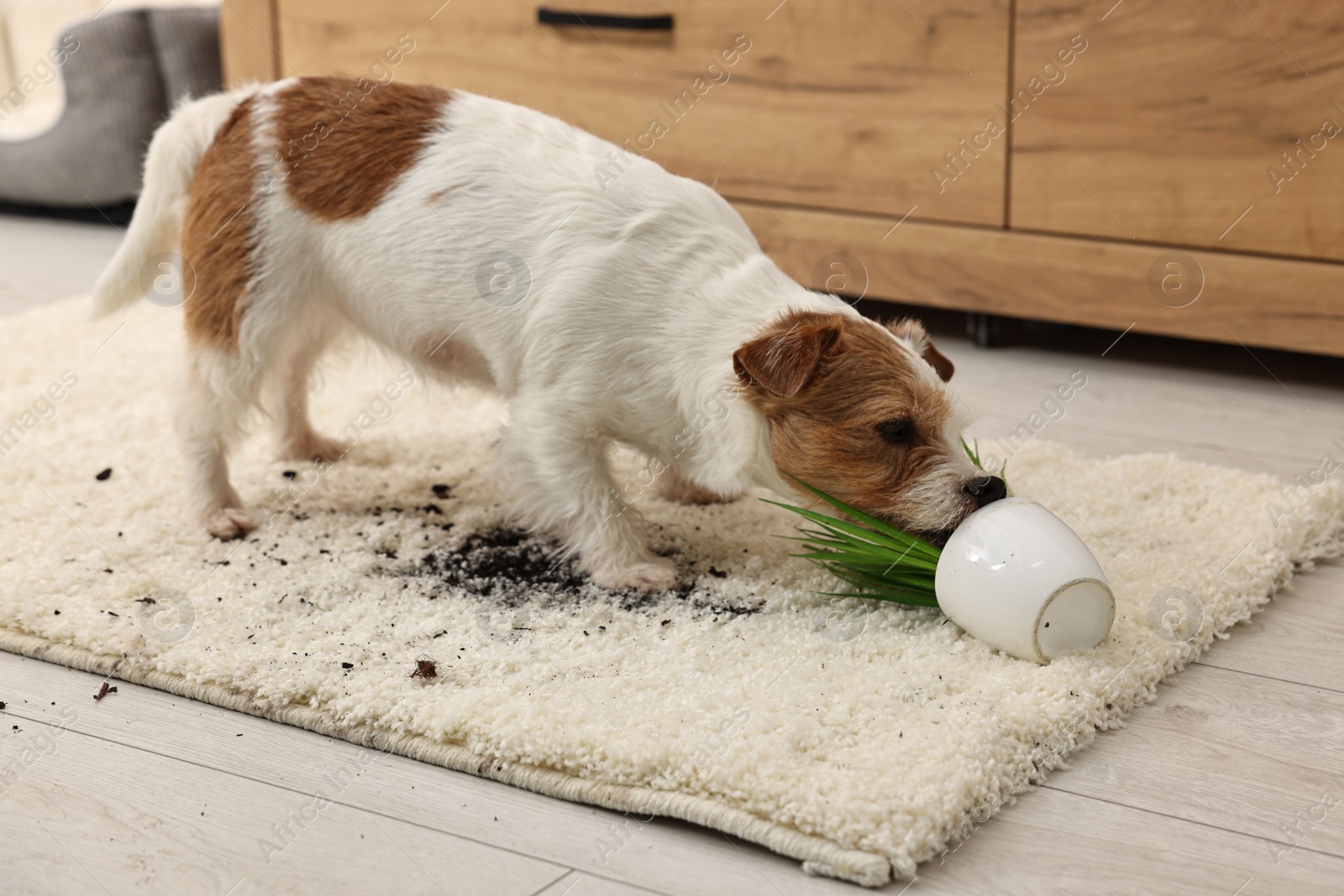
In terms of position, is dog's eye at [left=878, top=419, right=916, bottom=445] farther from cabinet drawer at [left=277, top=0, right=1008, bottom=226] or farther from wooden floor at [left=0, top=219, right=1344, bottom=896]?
cabinet drawer at [left=277, top=0, right=1008, bottom=226]

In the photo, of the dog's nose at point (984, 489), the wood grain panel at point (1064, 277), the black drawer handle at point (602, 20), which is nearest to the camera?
the dog's nose at point (984, 489)

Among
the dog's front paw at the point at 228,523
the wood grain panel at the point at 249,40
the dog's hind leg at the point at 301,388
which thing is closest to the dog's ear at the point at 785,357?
the dog's hind leg at the point at 301,388

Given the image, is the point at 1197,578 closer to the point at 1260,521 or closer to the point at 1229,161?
the point at 1260,521

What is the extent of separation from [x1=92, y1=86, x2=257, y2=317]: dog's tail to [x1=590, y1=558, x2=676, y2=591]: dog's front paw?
94cm

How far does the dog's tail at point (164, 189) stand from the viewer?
2.16m

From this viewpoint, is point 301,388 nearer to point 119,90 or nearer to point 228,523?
point 228,523

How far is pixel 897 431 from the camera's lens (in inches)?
69.5

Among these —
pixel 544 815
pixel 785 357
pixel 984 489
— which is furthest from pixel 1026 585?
pixel 544 815

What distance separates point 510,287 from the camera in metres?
1.94

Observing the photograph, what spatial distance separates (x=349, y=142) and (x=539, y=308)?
1.42ft

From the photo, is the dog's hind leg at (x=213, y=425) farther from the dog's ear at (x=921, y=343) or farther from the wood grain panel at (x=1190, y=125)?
the wood grain panel at (x=1190, y=125)

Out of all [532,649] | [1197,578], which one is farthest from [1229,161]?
[532,649]

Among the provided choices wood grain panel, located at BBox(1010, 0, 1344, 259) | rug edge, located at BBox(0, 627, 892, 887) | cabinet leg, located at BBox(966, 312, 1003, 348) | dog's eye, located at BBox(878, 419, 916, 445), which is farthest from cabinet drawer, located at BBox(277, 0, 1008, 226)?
rug edge, located at BBox(0, 627, 892, 887)

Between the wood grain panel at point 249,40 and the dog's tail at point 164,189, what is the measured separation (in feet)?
4.54
